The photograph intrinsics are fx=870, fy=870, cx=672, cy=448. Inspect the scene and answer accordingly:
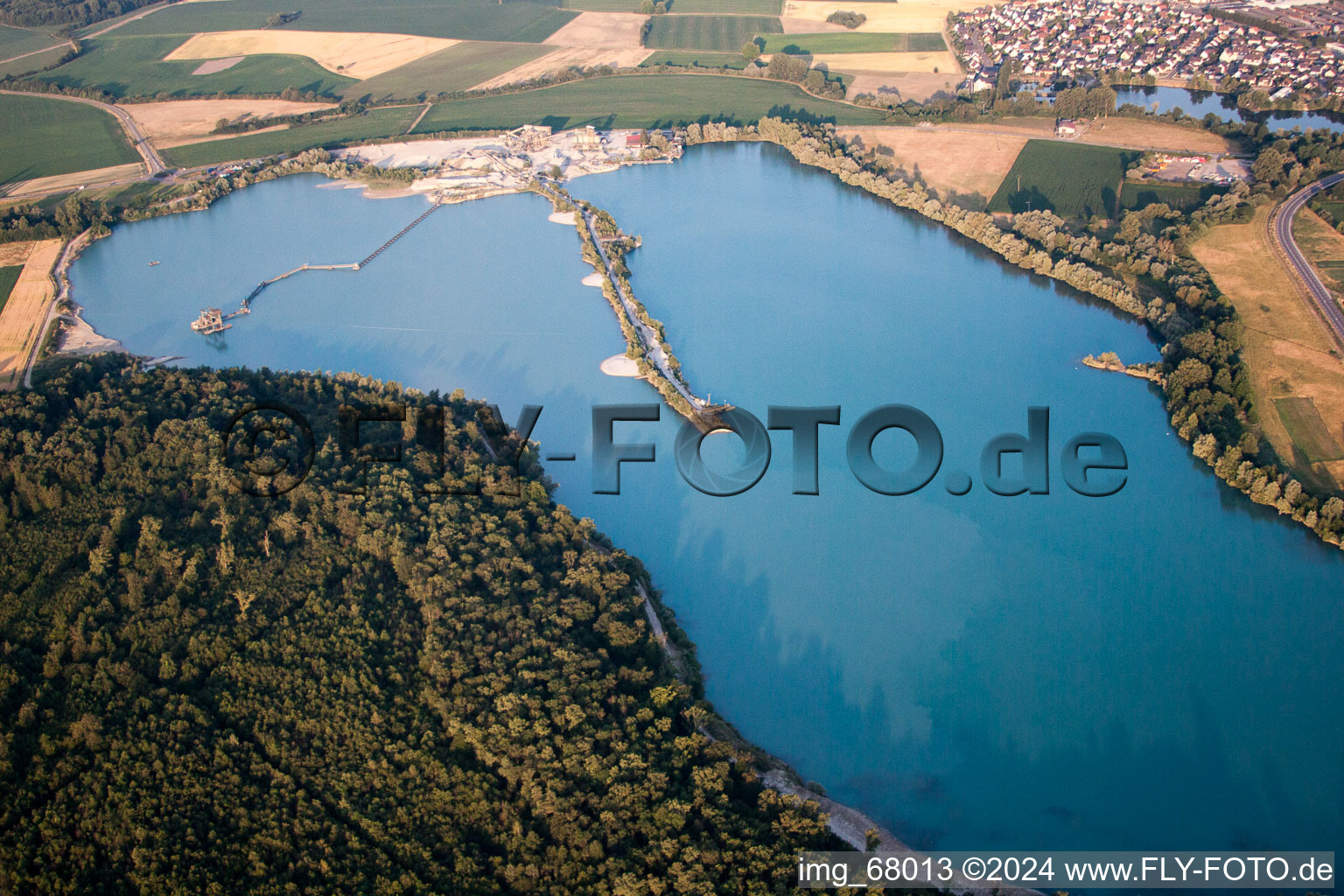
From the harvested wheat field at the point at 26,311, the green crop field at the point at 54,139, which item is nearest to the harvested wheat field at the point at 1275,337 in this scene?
the harvested wheat field at the point at 26,311

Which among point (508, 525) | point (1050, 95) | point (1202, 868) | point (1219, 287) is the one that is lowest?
point (1202, 868)

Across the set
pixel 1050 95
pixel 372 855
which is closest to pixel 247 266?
pixel 372 855

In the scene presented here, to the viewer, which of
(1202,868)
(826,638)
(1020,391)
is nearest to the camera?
(1202,868)

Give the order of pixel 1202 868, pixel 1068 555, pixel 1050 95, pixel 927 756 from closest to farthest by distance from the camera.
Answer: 1. pixel 1202 868
2. pixel 927 756
3. pixel 1068 555
4. pixel 1050 95

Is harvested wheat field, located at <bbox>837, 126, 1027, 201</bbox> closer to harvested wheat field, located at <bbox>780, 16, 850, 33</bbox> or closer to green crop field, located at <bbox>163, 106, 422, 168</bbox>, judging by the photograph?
harvested wheat field, located at <bbox>780, 16, 850, 33</bbox>

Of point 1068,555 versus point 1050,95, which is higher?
point 1050,95

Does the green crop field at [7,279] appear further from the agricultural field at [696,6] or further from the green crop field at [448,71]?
the agricultural field at [696,6]

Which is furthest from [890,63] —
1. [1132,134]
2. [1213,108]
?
[1213,108]

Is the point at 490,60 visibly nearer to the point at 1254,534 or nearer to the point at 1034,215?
the point at 1034,215
